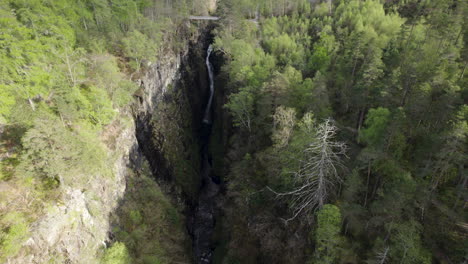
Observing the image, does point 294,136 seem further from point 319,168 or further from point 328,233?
point 328,233

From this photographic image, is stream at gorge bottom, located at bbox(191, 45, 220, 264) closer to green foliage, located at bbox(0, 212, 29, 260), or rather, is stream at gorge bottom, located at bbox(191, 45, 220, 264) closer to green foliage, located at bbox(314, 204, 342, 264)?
green foliage, located at bbox(314, 204, 342, 264)

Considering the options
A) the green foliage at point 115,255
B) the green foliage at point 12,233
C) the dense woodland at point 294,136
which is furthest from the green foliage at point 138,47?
the green foliage at point 12,233

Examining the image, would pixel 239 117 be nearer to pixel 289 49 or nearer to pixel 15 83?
pixel 289 49

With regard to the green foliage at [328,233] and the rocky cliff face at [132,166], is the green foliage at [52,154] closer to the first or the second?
the rocky cliff face at [132,166]

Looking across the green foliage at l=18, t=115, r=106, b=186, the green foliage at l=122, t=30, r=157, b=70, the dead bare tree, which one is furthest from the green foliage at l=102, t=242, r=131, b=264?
the green foliage at l=122, t=30, r=157, b=70

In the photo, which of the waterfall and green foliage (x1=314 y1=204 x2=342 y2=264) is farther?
the waterfall
